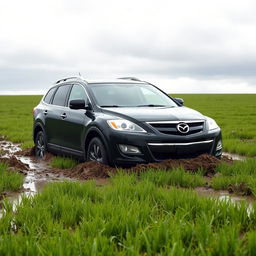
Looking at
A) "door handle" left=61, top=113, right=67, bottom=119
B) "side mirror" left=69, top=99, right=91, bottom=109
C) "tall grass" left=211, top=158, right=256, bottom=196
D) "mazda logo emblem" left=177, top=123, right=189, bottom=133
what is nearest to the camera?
"tall grass" left=211, top=158, right=256, bottom=196

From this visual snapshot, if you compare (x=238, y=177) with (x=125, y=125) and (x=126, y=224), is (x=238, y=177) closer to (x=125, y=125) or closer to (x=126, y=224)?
(x=125, y=125)

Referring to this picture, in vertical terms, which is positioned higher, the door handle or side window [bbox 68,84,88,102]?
side window [bbox 68,84,88,102]

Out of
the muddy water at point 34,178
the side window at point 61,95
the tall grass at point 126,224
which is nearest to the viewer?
the tall grass at point 126,224

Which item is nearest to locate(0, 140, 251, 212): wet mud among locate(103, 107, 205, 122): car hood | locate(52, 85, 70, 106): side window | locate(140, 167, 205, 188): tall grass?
locate(140, 167, 205, 188): tall grass

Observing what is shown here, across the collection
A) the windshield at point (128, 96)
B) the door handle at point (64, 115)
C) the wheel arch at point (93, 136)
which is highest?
the windshield at point (128, 96)

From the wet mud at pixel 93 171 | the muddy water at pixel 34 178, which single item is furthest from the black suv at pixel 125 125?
the muddy water at pixel 34 178

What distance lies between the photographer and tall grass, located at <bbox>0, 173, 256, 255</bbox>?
3.29 m

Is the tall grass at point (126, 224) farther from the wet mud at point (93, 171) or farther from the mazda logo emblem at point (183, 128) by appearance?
the mazda logo emblem at point (183, 128)

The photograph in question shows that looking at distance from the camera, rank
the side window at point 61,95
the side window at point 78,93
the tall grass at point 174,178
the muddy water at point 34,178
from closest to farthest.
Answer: the muddy water at point 34,178
the tall grass at point 174,178
the side window at point 78,93
the side window at point 61,95

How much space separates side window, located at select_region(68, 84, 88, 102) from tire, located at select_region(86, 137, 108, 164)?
97cm

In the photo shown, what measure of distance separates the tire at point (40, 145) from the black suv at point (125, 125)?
1.24ft

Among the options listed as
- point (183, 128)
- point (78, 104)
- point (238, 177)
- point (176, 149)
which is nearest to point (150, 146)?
point (176, 149)

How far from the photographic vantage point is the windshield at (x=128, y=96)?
8117 millimetres

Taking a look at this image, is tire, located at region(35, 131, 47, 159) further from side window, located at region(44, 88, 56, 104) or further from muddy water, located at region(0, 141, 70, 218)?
side window, located at region(44, 88, 56, 104)
